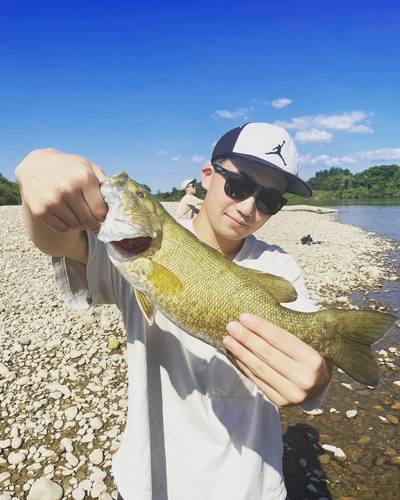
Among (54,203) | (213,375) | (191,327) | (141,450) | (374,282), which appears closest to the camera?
(54,203)

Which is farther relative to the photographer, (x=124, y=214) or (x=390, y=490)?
(x=390, y=490)

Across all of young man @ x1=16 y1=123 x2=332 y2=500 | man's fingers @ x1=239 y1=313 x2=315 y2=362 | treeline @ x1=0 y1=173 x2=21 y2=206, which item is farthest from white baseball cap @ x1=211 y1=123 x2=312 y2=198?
treeline @ x1=0 y1=173 x2=21 y2=206

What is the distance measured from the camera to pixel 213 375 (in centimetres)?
252

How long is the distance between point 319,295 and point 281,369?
920 centimetres

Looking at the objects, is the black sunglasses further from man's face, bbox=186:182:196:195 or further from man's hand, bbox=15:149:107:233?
man's face, bbox=186:182:196:195

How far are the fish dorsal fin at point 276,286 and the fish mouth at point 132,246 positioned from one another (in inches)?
27.8

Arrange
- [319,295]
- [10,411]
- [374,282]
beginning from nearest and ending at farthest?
[10,411], [319,295], [374,282]

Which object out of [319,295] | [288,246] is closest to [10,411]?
[319,295]

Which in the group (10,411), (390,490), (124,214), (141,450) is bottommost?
(390,490)

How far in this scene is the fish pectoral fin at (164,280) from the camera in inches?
82.7

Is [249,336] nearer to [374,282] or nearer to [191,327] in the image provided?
[191,327]

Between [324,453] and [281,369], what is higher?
[281,369]

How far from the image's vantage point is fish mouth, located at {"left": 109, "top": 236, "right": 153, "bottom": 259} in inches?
83.4

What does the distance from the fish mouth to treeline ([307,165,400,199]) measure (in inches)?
4110
